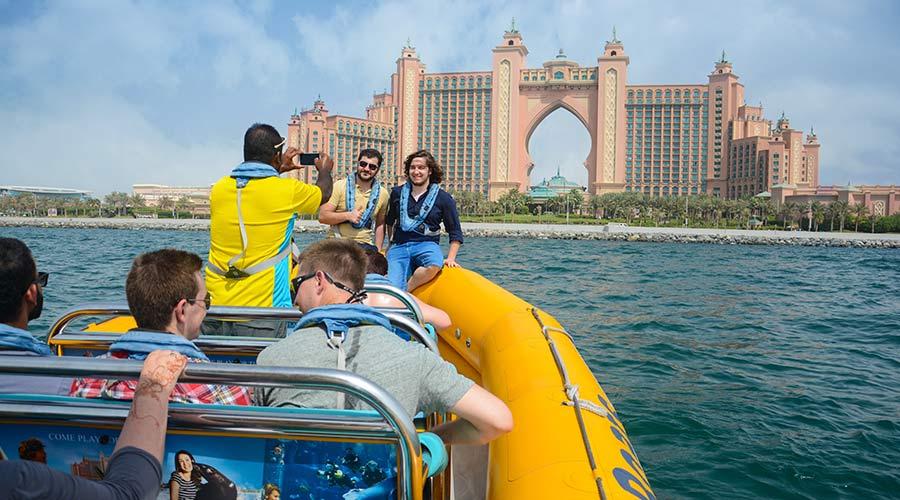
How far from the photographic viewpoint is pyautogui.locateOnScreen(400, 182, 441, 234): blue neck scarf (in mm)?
5453

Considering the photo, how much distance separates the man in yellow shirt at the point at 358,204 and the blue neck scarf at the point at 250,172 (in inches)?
68.5

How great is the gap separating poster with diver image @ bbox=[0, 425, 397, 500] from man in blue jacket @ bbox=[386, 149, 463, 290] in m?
3.81

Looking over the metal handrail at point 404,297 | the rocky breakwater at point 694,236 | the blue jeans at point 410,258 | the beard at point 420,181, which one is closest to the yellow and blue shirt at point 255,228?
the metal handrail at point 404,297

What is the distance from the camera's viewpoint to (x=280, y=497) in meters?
1.69

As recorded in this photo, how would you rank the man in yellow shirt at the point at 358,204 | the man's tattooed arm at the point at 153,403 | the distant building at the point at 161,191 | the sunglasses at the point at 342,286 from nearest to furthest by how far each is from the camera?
the man's tattooed arm at the point at 153,403 < the sunglasses at the point at 342,286 < the man in yellow shirt at the point at 358,204 < the distant building at the point at 161,191

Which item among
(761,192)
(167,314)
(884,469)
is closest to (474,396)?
(167,314)

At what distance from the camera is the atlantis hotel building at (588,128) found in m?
107

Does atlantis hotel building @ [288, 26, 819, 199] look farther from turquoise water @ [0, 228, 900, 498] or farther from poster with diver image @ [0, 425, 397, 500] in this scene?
poster with diver image @ [0, 425, 397, 500]

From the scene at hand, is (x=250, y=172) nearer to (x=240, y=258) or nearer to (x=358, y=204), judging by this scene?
(x=240, y=258)

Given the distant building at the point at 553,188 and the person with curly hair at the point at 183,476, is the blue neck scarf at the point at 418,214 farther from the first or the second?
the distant building at the point at 553,188

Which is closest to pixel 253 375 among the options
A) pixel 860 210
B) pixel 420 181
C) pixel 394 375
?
pixel 394 375

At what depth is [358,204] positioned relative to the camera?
17.6 feet

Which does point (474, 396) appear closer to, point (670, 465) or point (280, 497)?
point (280, 497)

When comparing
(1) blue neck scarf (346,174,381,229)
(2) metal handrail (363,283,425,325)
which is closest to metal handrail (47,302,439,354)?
(2) metal handrail (363,283,425,325)
